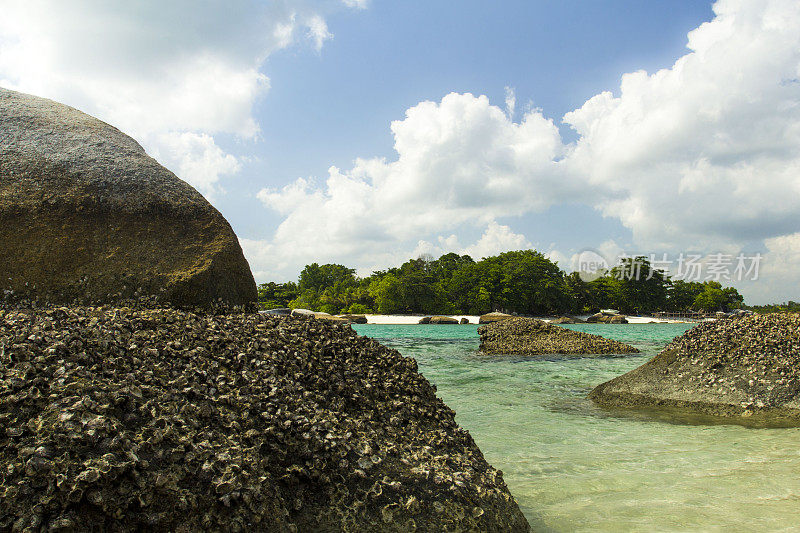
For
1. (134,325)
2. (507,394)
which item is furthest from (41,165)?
(507,394)

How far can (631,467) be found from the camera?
5.18 metres

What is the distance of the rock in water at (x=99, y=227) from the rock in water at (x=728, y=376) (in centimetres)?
716

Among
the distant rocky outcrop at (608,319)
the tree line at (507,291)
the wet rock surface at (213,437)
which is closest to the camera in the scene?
the wet rock surface at (213,437)

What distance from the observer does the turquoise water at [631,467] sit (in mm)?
3883

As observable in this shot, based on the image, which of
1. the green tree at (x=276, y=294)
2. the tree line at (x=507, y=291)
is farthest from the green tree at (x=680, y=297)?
the green tree at (x=276, y=294)

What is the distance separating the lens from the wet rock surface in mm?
2396

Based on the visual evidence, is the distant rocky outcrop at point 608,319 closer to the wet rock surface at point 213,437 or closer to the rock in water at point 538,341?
the rock in water at point 538,341

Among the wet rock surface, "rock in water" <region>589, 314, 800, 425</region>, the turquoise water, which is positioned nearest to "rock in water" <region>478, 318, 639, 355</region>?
"rock in water" <region>589, 314, 800, 425</region>

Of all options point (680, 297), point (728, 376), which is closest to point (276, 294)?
point (680, 297)

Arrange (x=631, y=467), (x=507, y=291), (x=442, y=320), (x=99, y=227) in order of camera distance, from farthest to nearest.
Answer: (x=507, y=291)
(x=442, y=320)
(x=99, y=227)
(x=631, y=467)

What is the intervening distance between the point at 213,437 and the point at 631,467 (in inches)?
174

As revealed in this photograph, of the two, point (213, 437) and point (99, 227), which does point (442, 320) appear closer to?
point (99, 227)

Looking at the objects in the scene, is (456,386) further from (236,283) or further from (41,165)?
(41,165)

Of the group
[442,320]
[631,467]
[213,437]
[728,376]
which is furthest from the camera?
[442,320]
